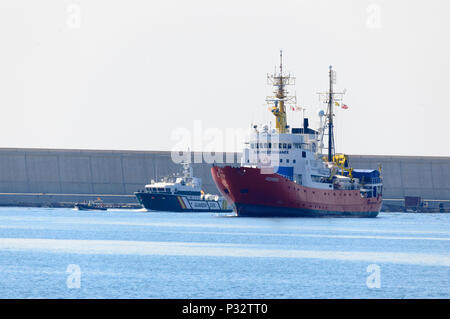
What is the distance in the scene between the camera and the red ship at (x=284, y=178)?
293 ft

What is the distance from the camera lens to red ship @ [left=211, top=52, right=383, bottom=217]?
89375 millimetres

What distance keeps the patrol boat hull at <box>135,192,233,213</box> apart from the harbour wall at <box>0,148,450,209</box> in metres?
17.6

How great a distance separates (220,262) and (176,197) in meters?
69.8

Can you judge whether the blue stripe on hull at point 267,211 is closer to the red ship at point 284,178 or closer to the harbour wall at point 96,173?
the red ship at point 284,178

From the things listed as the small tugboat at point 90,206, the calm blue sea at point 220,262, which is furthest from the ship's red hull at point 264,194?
the small tugboat at point 90,206

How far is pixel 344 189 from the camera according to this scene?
341 ft

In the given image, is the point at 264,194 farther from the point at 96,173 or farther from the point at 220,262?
the point at 96,173

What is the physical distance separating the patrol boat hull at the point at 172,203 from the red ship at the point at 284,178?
21.7 m

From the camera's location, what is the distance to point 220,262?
49469mm

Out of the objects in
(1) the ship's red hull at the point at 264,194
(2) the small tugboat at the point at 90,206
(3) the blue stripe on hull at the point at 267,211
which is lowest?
(2) the small tugboat at the point at 90,206

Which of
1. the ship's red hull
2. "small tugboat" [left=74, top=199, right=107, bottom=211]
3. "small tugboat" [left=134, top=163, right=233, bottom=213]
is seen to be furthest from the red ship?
"small tugboat" [left=74, top=199, right=107, bottom=211]
